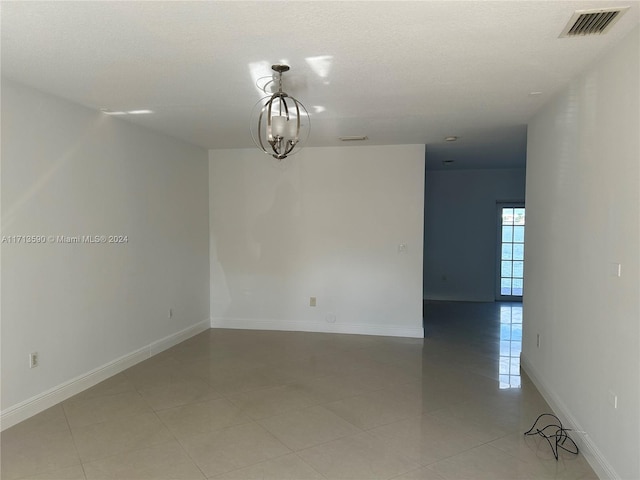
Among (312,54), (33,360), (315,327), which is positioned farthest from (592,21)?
(315,327)

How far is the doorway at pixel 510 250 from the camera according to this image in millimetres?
8453

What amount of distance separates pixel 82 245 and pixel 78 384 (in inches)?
47.6

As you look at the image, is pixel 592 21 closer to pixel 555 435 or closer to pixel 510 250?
pixel 555 435

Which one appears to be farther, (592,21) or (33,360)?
(33,360)

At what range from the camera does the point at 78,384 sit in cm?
377

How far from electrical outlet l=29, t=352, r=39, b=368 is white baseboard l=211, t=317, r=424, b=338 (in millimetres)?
2974

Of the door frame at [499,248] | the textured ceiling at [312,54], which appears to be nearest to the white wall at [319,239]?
the textured ceiling at [312,54]

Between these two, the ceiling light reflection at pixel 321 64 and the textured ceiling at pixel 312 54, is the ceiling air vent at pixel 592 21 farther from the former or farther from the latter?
the ceiling light reflection at pixel 321 64

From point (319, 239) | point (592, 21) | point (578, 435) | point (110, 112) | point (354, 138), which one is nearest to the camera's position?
point (592, 21)

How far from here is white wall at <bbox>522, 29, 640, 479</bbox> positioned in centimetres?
224

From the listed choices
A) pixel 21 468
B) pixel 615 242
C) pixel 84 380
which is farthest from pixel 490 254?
pixel 21 468

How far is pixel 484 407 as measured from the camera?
3535 millimetres

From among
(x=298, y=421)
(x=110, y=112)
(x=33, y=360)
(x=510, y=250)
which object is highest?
(x=110, y=112)

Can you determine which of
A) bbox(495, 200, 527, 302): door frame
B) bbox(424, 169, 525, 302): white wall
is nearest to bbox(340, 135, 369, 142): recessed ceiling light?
bbox(424, 169, 525, 302): white wall
